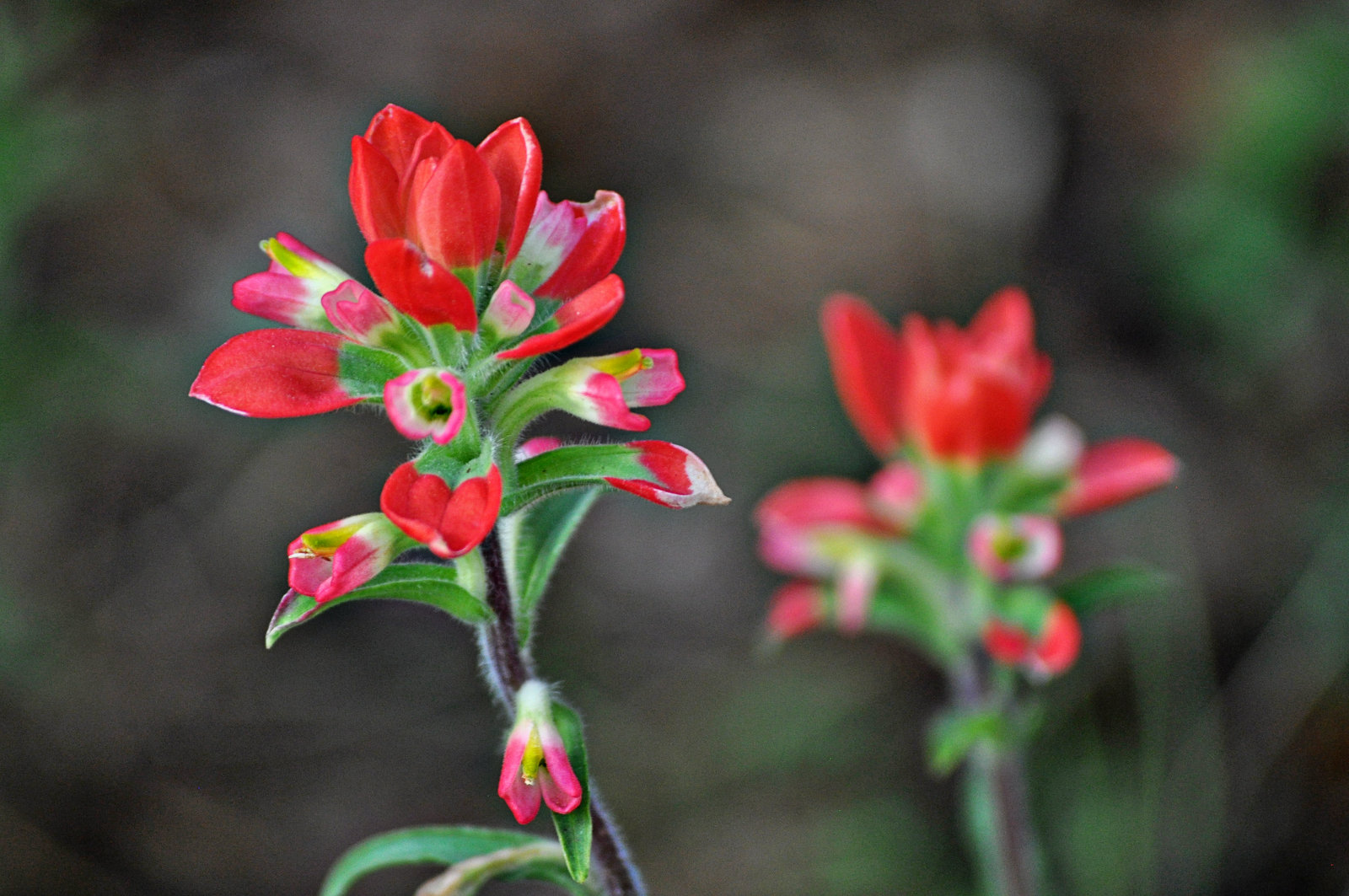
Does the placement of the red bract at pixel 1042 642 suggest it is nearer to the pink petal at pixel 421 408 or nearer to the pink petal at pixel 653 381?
the pink petal at pixel 653 381

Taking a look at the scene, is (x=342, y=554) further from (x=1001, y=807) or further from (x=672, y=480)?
(x=1001, y=807)

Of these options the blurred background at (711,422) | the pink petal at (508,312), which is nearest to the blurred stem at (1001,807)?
the blurred background at (711,422)

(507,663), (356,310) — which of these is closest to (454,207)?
(356,310)

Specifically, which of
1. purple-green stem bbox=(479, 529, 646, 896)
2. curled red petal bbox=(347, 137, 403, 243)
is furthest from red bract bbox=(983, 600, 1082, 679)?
curled red petal bbox=(347, 137, 403, 243)

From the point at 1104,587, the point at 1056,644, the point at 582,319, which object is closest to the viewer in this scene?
the point at 582,319

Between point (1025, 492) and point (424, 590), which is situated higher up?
point (424, 590)

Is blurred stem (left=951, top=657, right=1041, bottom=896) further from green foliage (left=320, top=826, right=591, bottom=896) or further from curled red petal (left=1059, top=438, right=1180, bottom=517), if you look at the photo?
green foliage (left=320, top=826, right=591, bottom=896)
